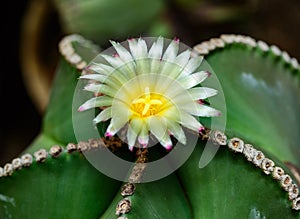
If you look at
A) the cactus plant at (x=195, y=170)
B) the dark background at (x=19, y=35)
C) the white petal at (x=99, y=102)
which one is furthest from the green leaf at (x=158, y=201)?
the dark background at (x=19, y=35)

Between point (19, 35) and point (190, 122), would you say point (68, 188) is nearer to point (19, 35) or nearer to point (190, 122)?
point (190, 122)

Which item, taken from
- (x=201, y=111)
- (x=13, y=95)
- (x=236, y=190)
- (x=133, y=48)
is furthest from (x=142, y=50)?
(x=13, y=95)

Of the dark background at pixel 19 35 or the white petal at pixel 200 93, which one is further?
the dark background at pixel 19 35

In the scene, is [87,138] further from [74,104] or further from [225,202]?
[225,202]

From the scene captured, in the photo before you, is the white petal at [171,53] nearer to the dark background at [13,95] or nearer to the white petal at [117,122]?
the white petal at [117,122]

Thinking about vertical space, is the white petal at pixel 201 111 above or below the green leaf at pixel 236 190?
A: above

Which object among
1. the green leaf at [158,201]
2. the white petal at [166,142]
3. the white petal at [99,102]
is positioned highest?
the white petal at [99,102]

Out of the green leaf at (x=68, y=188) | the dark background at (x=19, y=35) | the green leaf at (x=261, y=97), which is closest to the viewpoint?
the green leaf at (x=68, y=188)
